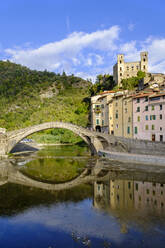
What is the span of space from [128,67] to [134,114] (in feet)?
140

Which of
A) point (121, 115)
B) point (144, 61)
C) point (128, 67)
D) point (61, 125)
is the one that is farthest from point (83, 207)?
point (144, 61)

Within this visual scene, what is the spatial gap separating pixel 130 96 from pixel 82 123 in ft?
115

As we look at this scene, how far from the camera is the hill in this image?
303ft

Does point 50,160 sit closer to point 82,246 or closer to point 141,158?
point 141,158

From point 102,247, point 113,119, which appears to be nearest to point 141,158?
point 113,119

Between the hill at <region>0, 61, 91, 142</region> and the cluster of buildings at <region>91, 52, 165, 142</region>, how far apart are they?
23.8 meters

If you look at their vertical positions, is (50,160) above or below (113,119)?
below

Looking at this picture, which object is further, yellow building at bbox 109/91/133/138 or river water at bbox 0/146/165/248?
yellow building at bbox 109/91/133/138

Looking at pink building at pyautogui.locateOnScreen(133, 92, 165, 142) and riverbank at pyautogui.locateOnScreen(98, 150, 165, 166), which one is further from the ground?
pink building at pyautogui.locateOnScreen(133, 92, 165, 142)

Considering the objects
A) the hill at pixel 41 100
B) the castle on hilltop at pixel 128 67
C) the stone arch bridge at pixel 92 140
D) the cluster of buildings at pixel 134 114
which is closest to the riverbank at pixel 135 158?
the stone arch bridge at pixel 92 140

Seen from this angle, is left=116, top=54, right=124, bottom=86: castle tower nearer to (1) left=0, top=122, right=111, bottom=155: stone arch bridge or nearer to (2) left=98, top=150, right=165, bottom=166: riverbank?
(1) left=0, top=122, right=111, bottom=155: stone arch bridge

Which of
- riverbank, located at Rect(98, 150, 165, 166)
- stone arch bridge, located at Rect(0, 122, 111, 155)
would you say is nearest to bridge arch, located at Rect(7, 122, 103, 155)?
stone arch bridge, located at Rect(0, 122, 111, 155)

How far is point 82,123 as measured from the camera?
79.0m

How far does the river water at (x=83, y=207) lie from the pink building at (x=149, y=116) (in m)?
9.55
